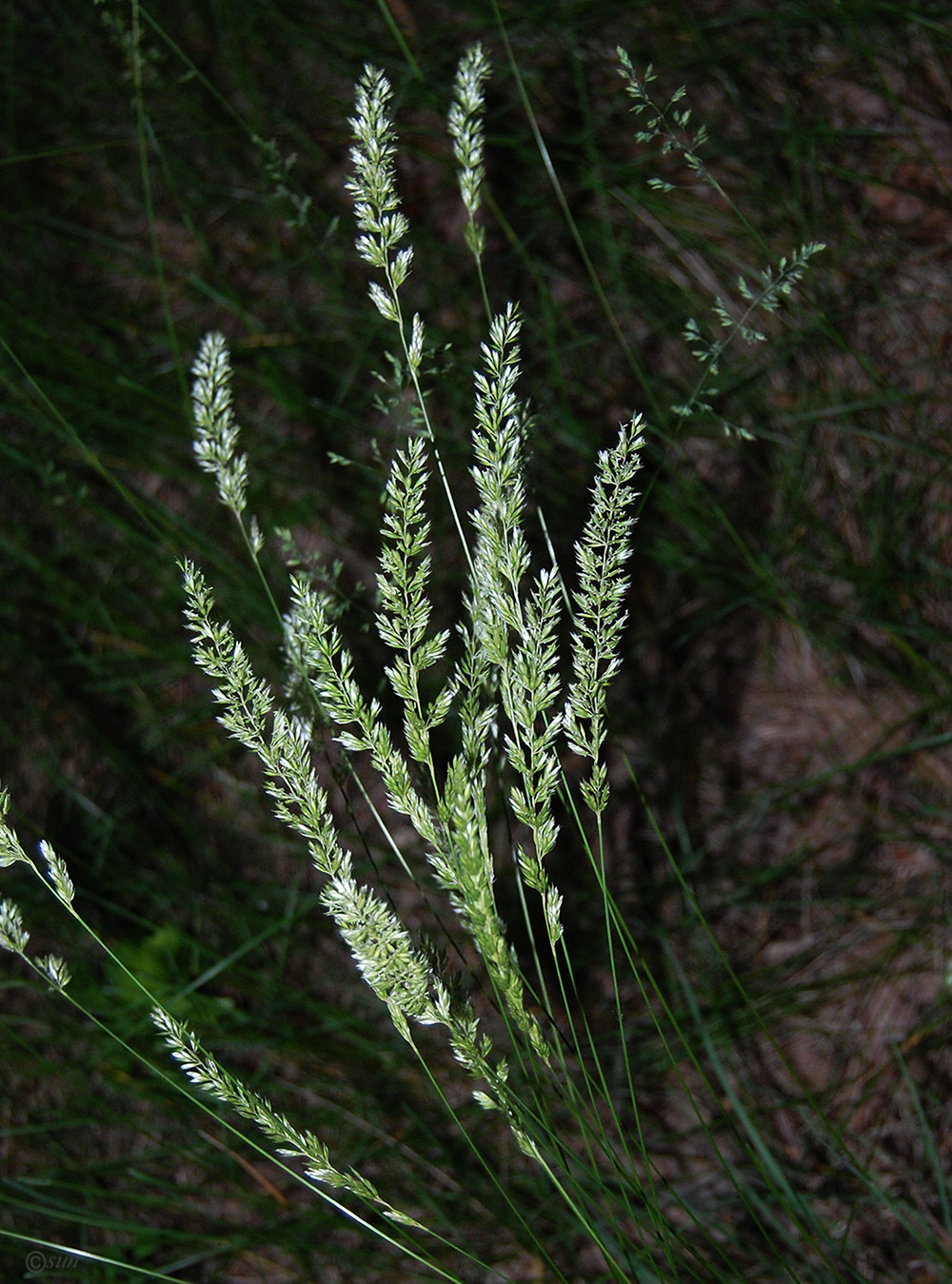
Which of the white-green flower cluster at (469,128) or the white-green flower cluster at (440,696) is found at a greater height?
the white-green flower cluster at (469,128)

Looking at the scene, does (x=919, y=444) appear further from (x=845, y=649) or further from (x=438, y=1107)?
(x=438, y=1107)

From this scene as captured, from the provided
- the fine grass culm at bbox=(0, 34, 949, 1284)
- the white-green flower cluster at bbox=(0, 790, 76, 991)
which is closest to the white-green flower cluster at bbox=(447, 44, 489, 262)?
the fine grass culm at bbox=(0, 34, 949, 1284)

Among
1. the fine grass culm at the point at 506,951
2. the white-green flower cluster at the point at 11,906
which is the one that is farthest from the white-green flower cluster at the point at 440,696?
the white-green flower cluster at the point at 11,906

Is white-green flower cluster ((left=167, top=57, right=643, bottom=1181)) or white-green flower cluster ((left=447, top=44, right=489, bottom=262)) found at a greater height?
white-green flower cluster ((left=447, top=44, right=489, bottom=262))

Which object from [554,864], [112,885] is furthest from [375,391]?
[112,885]

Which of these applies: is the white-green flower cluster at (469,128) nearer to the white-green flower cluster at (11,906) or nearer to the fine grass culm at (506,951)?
the fine grass culm at (506,951)

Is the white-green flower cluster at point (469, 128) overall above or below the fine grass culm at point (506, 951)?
above

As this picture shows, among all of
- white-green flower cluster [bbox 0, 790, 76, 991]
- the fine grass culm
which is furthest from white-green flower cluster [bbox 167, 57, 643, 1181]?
white-green flower cluster [bbox 0, 790, 76, 991]

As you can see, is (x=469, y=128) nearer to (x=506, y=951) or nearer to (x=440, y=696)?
(x=440, y=696)

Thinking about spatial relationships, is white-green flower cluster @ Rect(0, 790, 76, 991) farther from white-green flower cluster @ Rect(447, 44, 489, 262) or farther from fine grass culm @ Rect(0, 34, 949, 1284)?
white-green flower cluster @ Rect(447, 44, 489, 262)
